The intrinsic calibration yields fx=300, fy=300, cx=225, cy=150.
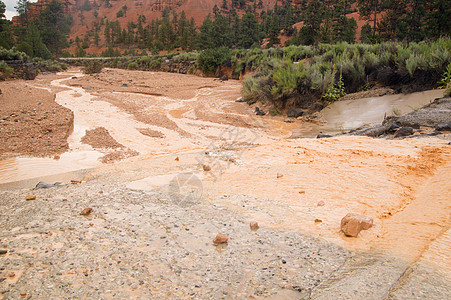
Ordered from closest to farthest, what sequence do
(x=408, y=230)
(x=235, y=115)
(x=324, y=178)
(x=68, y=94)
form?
1. (x=408, y=230)
2. (x=324, y=178)
3. (x=235, y=115)
4. (x=68, y=94)

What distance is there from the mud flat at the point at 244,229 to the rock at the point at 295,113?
538cm

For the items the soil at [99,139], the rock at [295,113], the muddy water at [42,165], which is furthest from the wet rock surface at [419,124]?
the muddy water at [42,165]

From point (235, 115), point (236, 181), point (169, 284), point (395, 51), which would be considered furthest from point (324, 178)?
point (395, 51)

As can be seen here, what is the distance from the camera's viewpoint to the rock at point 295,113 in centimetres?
1097

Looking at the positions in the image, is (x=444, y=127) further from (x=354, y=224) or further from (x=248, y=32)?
(x=248, y=32)

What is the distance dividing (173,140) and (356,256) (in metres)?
6.36

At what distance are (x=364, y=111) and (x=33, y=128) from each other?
9588 mm

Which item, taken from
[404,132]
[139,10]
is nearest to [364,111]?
[404,132]

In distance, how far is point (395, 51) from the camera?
38.8 feet

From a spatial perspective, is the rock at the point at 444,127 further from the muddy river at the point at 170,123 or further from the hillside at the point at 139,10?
the hillside at the point at 139,10

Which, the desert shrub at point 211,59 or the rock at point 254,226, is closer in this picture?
the rock at point 254,226

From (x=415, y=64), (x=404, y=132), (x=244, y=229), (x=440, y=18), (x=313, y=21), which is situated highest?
(x=313, y=21)

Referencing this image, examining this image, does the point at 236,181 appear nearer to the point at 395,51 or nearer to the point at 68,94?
the point at 395,51

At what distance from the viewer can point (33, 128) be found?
7906mm
